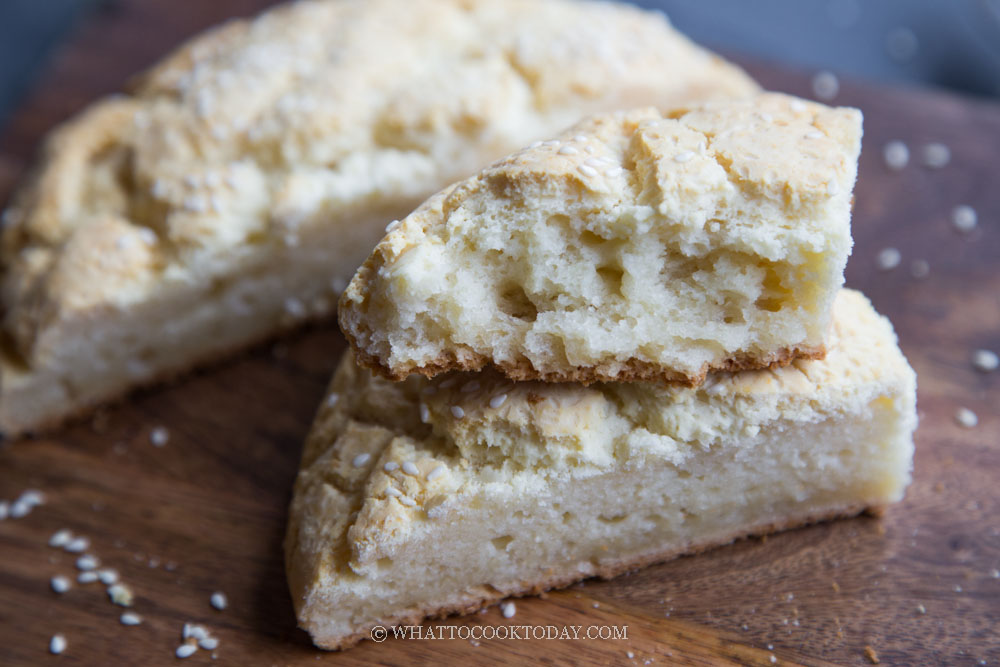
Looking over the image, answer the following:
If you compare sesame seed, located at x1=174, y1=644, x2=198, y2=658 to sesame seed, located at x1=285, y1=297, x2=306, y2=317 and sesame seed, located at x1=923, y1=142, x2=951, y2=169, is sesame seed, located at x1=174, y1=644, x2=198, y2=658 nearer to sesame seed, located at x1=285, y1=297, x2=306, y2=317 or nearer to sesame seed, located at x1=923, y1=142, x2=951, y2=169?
sesame seed, located at x1=285, y1=297, x2=306, y2=317

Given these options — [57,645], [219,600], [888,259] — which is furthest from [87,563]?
[888,259]

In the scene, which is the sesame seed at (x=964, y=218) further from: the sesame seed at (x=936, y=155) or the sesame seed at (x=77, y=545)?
the sesame seed at (x=77, y=545)

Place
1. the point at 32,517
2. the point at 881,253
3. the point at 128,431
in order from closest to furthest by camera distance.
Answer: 1. the point at 32,517
2. the point at 128,431
3. the point at 881,253

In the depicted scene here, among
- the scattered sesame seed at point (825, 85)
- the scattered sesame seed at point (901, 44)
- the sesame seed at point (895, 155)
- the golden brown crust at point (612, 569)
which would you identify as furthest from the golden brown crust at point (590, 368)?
the scattered sesame seed at point (901, 44)

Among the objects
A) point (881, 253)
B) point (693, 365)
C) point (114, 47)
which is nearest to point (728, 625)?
point (693, 365)

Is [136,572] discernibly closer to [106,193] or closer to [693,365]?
[106,193]

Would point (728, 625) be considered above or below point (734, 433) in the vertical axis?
below
